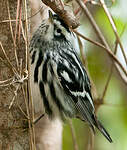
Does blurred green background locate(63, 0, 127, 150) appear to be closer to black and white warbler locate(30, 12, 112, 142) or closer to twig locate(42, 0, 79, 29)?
black and white warbler locate(30, 12, 112, 142)

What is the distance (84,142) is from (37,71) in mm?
1491

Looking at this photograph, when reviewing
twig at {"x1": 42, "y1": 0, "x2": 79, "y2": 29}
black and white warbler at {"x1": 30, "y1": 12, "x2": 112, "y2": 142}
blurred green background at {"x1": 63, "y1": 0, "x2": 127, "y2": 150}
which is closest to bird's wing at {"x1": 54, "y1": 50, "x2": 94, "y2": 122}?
black and white warbler at {"x1": 30, "y1": 12, "x2": 112, "y2": 142}

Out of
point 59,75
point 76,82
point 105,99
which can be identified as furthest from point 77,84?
point 105,99

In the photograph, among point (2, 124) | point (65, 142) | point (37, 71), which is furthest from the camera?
point (65, 142)

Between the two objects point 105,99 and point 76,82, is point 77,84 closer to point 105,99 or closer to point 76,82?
point 76,82

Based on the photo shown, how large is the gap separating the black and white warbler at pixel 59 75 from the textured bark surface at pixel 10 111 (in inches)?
12.1

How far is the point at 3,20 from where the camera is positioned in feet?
7.61

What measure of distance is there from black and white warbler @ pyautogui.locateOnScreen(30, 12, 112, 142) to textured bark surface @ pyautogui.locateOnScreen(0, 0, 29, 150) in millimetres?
307

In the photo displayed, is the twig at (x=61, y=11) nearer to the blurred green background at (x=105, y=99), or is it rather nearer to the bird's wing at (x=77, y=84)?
the bird's wing at (x=77, y=84)

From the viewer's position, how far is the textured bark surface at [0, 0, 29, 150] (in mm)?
2223

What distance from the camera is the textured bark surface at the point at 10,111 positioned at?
2.22 meters

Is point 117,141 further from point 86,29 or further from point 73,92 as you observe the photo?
point 73,92

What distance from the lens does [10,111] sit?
2.25 m

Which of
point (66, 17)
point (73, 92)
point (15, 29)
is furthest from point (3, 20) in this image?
point (73, 92)
